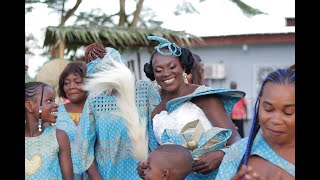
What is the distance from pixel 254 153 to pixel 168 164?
2.19 ft

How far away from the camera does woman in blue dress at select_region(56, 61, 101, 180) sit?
4047 millimetres

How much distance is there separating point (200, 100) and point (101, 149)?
823mm

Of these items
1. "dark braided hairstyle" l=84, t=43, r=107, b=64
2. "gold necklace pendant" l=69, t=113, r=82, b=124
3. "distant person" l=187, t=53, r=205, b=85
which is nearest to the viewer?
"dark braided hairstyle" l=84, t=43, r=107, b=64

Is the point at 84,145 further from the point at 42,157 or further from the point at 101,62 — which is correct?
the point at 101,62

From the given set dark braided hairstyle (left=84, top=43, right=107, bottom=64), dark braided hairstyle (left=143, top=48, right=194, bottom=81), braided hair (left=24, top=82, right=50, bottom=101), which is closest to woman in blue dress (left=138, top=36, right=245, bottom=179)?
dark braided hairstyle (left=143, top=48, right=194, bottom=81)

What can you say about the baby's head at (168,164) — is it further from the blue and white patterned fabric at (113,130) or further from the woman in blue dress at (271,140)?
the blue and white patterned fabric at (113,130)

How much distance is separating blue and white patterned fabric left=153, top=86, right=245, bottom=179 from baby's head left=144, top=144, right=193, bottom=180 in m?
0.40

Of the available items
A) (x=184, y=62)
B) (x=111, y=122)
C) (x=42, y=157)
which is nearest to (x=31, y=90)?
(x=42, y=157)

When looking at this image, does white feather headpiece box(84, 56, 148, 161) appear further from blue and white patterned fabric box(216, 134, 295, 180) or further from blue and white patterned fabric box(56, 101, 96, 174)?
blue and white patterned fabric box(216, 134, 295, 180)

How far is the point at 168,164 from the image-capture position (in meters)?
3.13

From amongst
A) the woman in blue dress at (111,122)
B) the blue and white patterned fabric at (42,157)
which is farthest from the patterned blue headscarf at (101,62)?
the blue and white patterned fabric at (42,157)

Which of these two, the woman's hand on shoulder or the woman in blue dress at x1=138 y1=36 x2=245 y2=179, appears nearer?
the woman's hand on shoulder

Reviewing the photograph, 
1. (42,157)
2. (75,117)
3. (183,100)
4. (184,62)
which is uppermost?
(184,62)
